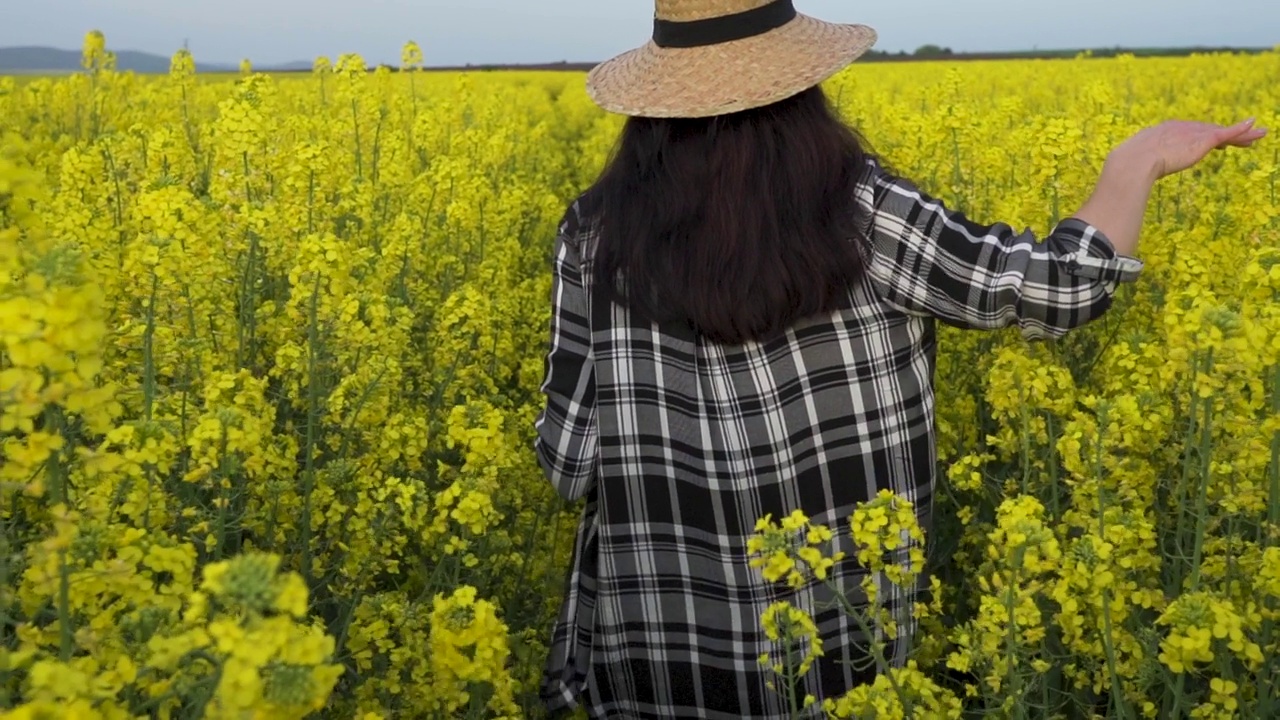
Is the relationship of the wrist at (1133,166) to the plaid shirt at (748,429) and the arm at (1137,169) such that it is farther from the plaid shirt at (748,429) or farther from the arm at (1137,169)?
the plaid shirt at (748,429)

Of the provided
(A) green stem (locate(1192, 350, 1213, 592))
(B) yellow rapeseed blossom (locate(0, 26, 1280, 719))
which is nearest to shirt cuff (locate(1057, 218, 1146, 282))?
(B) yellow rapeseed blossom (locate(0, 26, 1280, 719))

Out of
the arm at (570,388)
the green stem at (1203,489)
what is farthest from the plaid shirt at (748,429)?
the green stem at (1203,489)

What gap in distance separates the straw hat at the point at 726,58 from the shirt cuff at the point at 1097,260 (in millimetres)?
587

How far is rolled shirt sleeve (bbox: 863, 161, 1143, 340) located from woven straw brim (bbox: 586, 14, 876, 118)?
30 cm

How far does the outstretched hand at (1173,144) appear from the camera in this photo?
2.26 metres

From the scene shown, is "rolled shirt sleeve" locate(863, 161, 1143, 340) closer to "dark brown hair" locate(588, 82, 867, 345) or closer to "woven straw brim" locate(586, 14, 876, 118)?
"dark brown hair" locate(588, 82, 867, 345)

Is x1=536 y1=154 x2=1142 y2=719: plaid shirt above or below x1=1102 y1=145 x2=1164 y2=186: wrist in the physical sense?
below

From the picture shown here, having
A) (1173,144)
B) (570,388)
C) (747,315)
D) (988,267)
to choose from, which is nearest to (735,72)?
(747,315)

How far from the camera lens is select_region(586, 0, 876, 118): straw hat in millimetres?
2281

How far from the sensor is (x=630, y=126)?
251 centimetres

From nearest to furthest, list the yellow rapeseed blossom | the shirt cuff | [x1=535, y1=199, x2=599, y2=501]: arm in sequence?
the yellow rapeseed blossom < the shirt cuff < [x1=535, y1=199, x2=599, y2=501]: arm

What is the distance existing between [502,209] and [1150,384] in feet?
10.3

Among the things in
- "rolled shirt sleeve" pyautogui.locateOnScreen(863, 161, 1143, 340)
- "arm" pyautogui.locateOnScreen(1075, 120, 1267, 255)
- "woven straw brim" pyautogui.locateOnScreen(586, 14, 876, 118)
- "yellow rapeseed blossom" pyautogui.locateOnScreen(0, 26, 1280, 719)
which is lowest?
"yellow rapeseed blossom" pyautogui.locateOnScreen(0, 26, 1280, 719)

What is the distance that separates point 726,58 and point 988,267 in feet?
2.29
